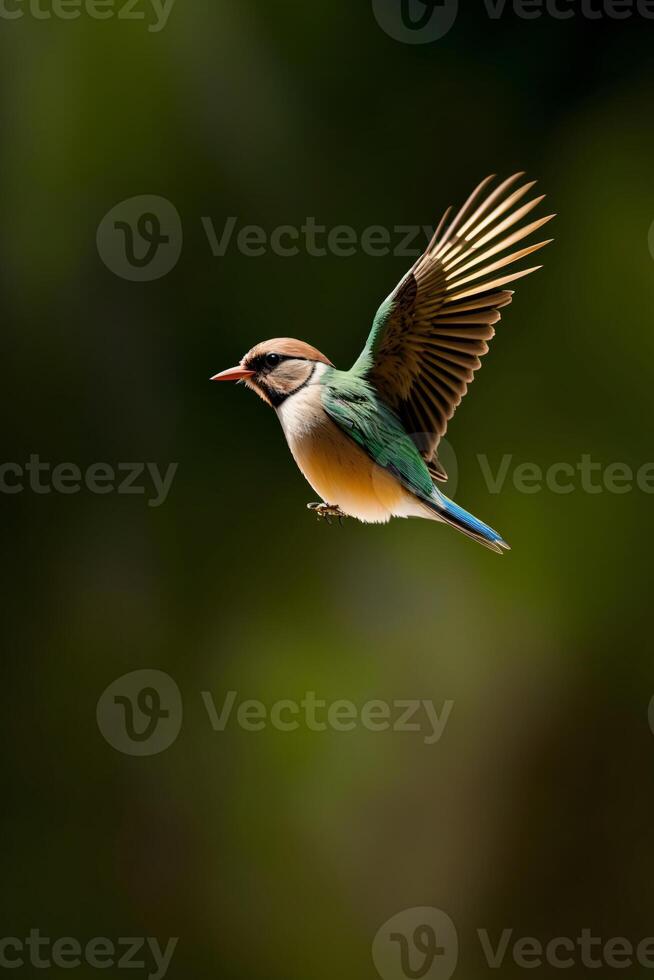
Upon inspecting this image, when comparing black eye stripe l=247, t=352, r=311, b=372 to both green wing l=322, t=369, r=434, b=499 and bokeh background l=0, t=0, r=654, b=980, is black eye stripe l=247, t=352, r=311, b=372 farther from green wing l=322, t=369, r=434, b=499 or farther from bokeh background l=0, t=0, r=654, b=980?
bokeh background l=0, t=0, r=654, b=980

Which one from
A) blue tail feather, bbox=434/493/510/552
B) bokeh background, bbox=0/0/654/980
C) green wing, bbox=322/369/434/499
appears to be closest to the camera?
blue tail feather, bbox=434/493/510/552

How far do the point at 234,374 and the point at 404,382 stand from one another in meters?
0.15

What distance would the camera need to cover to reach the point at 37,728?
329cm

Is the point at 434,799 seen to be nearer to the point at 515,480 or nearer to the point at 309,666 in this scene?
the point at 309,666

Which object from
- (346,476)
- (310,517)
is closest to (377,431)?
(346,476)

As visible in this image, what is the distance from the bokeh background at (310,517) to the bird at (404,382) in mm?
2046

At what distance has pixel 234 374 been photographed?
75 centimetres

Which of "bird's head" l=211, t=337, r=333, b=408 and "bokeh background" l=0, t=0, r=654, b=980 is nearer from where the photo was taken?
"bird's head" l=211, t=337, r=333, b=408

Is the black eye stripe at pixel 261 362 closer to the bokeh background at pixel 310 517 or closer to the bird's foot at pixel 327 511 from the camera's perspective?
the bird's foot at pixel 327 511

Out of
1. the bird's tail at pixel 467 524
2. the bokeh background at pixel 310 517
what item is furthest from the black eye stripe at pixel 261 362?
the bokeh background at pixel 310 517

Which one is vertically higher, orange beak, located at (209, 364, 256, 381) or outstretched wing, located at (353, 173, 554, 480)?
outstretched wing, located at (353, 173, 554, 480)

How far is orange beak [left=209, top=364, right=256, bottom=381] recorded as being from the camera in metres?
0.73

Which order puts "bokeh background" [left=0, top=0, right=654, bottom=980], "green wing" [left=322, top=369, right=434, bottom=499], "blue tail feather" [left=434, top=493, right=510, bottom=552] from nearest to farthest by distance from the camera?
1. "blue tail feather" [left=434, top=493, right=510, bottom=552]
2. "green wing" [left=322, top=369, right=434, bottom=499]
3. "bokeh background" [left=0, top=0, right=654, bottom=980]

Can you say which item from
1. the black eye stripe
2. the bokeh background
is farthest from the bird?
the bokeh background
